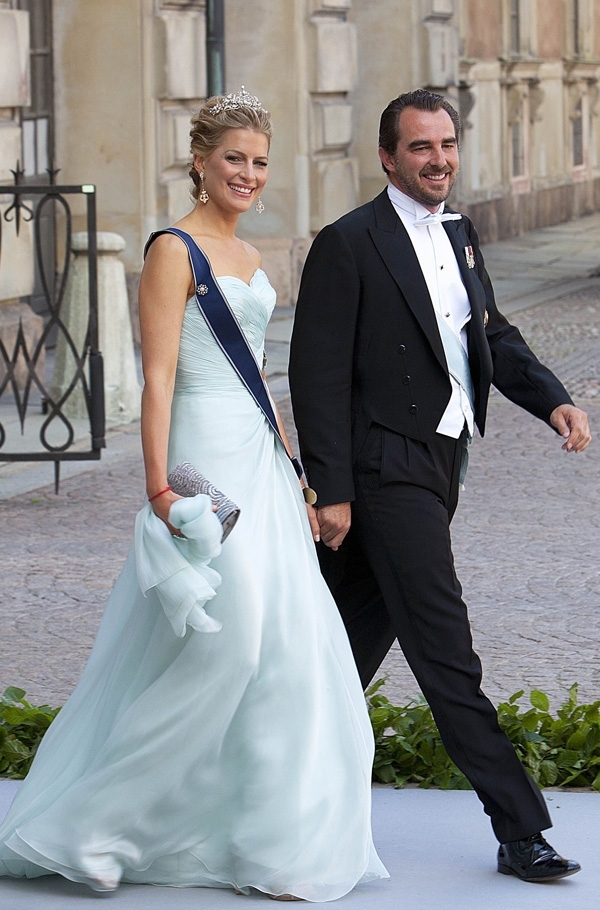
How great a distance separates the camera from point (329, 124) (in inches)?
612

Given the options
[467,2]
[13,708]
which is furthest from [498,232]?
[13,708]

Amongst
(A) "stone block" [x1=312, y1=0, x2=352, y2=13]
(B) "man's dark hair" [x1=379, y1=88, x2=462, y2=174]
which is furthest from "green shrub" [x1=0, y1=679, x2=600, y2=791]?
(A) "stone block" [x1=312, y1=0, x2=352, y2=13]

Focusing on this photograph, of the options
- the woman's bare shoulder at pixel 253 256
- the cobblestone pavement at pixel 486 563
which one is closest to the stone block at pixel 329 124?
the cobblestone pavement at pixel 486 563

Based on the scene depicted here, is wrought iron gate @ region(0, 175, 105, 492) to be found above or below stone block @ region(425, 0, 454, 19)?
below

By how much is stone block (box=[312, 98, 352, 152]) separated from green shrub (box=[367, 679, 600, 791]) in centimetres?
1158

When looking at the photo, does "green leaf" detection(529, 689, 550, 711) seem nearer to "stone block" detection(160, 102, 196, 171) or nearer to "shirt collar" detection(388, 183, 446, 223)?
"shirt collar" detection(388, 183, 446, 223)

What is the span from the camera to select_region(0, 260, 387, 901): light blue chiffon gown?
343cm

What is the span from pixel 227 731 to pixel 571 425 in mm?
1077

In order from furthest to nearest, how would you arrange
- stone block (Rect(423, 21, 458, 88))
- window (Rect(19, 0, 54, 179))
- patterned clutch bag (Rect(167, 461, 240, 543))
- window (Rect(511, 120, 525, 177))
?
window (Rect(511, 120, 525, 177)), stone block (Rect(423, 21, 458, 88)), window (Rect(19, 0, 54, 179)), patterned clutch bag (Rect(167, 461, 240, 543))

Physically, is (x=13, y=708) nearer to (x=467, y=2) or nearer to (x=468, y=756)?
(x=468, y=756)

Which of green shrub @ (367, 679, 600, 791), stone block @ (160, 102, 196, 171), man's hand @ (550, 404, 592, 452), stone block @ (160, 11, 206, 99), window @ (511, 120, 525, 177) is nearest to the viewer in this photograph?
man's hand @ (550, 404, 592, 452)

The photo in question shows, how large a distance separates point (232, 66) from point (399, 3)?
11.5ft

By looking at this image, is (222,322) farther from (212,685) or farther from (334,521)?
(212,685)

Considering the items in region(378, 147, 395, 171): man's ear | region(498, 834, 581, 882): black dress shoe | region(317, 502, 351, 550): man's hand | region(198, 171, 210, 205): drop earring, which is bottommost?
region(498, 834, 581, 882): black dress shoe
